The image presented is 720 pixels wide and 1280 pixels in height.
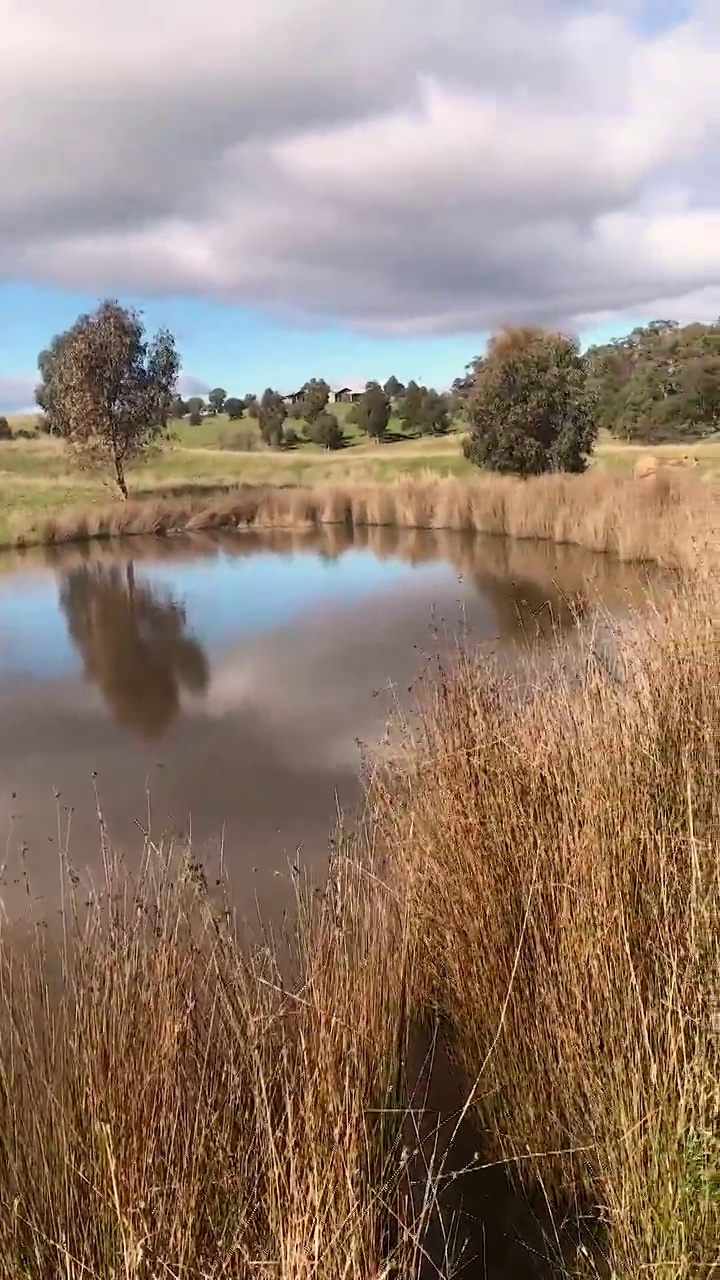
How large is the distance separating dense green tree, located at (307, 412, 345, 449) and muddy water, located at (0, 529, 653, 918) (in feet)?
70.0

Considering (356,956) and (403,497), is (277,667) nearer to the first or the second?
(356,956)

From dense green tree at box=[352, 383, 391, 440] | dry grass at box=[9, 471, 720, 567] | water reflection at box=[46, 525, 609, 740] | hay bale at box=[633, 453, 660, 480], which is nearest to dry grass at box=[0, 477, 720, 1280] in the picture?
water reflection at box=[46, 525, 609, 740]

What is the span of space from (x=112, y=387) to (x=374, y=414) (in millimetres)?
17116

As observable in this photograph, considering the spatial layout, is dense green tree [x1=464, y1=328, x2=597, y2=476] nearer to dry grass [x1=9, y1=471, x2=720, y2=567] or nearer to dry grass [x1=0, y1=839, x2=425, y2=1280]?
dry grass [x1=9, y1=471, x2=720, y2=567]

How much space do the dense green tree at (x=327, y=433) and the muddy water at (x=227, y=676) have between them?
70.0 feet

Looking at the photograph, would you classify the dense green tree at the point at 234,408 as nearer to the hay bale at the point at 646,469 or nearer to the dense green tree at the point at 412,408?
the dense green tree at the point at 412,408

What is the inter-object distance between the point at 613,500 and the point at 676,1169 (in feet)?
36.7

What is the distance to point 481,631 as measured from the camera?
8047 mm

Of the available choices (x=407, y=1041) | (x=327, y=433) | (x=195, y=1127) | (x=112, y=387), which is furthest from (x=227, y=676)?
(x=327, y=433)

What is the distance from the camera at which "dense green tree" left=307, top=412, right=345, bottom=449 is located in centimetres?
3572

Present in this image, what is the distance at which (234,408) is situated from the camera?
45969mm

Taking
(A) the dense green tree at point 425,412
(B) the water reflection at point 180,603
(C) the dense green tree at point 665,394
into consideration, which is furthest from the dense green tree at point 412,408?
(B) the water reflection at point 180,603

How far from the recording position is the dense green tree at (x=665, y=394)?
26375 millimetres

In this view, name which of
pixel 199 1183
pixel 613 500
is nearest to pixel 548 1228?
pixel 199 1183
